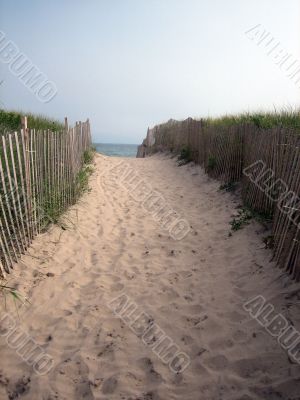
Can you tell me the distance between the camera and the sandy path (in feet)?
9.20

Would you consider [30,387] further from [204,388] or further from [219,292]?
[219,292]

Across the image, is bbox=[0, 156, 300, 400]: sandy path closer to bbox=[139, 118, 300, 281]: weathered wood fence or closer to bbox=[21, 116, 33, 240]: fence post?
bbox=[139, 118, 300, 281]: weathered wood fence

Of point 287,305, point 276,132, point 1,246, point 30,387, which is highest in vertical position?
point 276,132

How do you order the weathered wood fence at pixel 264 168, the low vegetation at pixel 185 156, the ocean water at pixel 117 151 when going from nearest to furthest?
1. the weathered wood fence at pixel 264 168
2. the low vegetation at pixel 185 156
3. the ocean water at pixel 117 151

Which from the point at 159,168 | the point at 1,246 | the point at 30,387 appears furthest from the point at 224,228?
the point at 159,168

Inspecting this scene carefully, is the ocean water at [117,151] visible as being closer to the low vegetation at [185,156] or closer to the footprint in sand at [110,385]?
the low vegetation at [185,156]

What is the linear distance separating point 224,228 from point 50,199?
2.68 m

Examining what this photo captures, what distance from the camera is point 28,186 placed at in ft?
15.6

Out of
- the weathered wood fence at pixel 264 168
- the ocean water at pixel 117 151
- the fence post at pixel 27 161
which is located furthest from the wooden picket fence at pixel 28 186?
the ocean water at pixel 117 151

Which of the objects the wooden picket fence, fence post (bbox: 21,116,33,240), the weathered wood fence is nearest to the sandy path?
the wooden picket fence

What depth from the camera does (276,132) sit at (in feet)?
17.5

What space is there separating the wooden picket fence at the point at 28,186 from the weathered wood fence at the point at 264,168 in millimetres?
2955

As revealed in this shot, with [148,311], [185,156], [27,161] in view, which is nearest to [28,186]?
[27,161]

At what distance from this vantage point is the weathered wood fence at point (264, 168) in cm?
406
